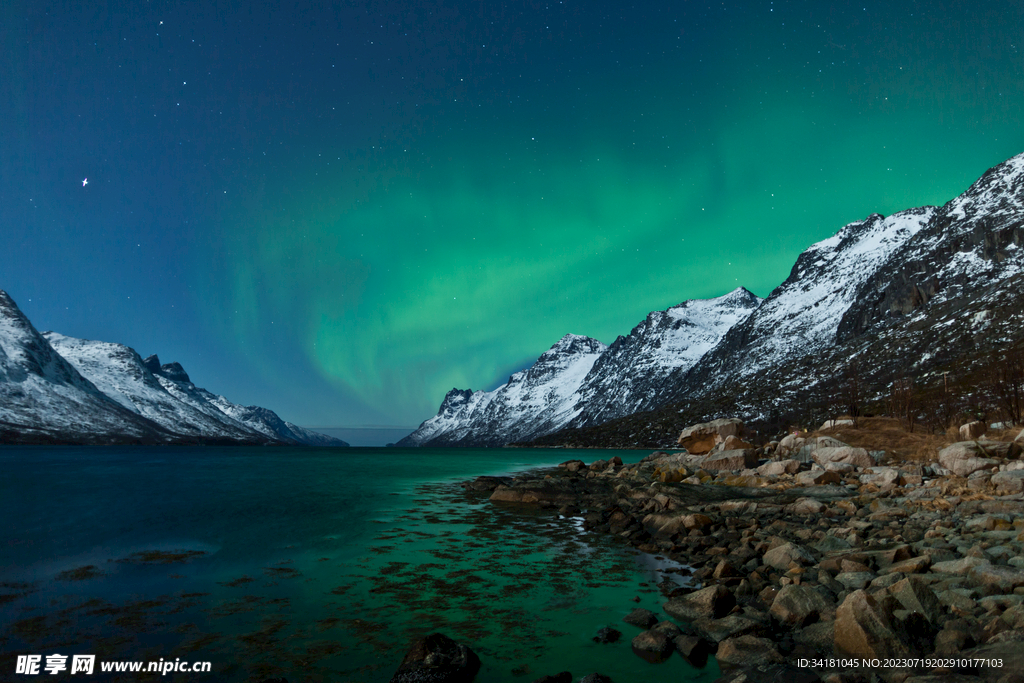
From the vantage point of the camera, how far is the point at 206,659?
10352 millimetres

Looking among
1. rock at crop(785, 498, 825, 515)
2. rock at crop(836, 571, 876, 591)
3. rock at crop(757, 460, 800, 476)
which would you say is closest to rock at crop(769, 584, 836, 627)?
rock at crop(836, 571, 876, 591)

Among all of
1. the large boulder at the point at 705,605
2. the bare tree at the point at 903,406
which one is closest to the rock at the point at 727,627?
the large boulder at the point at 705,605

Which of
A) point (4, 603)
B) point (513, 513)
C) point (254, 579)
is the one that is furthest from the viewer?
point (513, 513)

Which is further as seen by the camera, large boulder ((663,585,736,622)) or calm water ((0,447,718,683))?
large boulder ((663,585,736,622))

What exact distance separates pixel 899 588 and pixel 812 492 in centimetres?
1821

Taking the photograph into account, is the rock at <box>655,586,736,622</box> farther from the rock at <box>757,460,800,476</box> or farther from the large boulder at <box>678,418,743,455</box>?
the large boulder at <box>678,418,743,455</box>

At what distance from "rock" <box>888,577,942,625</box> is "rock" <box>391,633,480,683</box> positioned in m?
8.92

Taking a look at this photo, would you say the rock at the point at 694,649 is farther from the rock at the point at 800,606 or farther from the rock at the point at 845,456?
the rock at the point at 845,456

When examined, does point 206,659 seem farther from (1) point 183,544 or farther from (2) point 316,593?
(1) point 183,544

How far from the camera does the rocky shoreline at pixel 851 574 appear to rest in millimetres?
9211

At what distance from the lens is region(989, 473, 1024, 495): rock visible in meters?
20.4

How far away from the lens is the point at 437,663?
965 cm

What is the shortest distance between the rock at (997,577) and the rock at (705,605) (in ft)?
16.8

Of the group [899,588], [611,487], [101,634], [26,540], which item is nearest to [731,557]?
[899,588]
